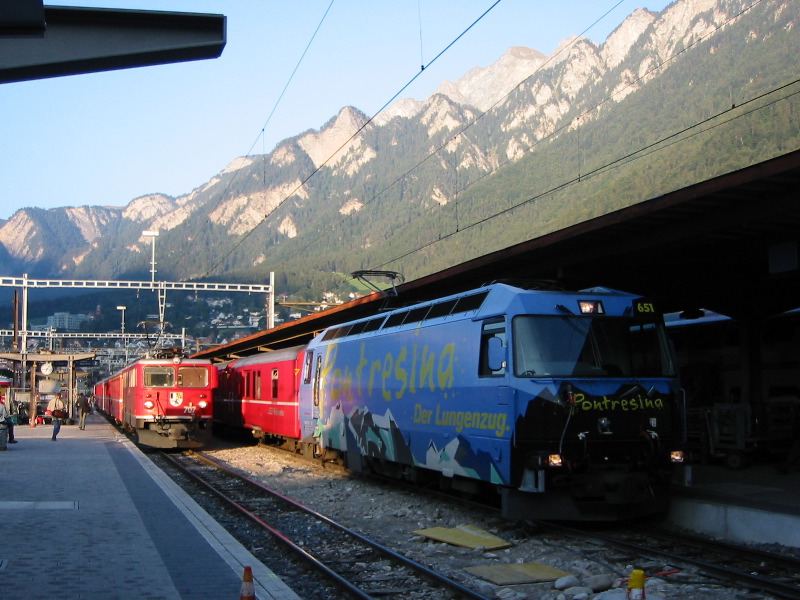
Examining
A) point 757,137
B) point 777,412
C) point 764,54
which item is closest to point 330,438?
point 777,412

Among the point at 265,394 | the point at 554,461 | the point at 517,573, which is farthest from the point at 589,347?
the point at 265,394

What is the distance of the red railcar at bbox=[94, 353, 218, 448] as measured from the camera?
87.1 feet

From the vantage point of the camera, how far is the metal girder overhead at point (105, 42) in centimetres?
564

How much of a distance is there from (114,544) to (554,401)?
540 centimetres

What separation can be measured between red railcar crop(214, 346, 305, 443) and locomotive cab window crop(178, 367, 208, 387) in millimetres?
1620

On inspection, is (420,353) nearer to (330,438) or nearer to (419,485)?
(419,485)

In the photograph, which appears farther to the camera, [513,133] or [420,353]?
[513,133]

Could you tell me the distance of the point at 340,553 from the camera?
10766mm

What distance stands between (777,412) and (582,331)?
24.4 ft

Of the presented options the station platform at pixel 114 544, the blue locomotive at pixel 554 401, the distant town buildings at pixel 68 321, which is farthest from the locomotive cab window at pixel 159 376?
the distant town buildings at pixel 68 321

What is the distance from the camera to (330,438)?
19281 mm

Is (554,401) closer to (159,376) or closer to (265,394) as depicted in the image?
(265,394)

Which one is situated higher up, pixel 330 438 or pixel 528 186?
pixel 528 186

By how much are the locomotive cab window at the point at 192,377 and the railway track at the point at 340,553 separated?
10376 mm
